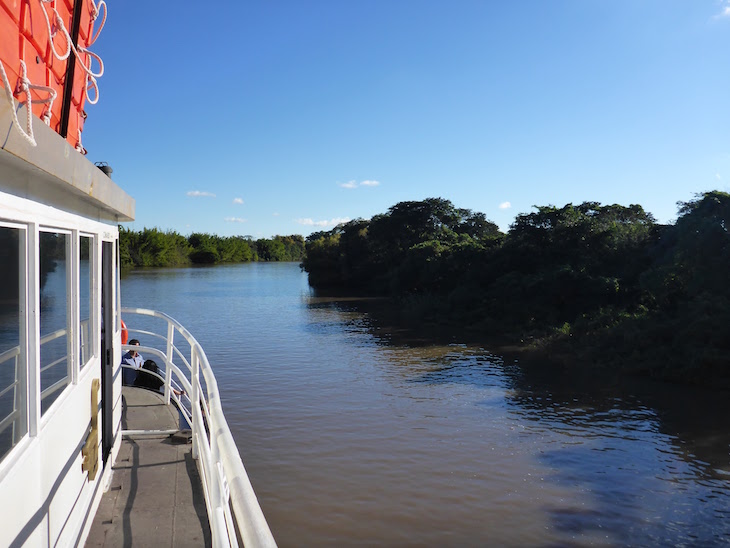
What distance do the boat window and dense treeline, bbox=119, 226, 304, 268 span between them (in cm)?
6108

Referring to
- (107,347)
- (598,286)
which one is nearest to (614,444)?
(107,347)

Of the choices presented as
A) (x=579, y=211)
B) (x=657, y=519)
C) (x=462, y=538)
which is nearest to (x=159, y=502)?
(x=462, y=538)

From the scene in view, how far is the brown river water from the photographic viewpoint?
6.79 meters

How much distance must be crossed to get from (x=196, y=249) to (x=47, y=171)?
100 m

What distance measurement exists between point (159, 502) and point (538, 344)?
1594cm

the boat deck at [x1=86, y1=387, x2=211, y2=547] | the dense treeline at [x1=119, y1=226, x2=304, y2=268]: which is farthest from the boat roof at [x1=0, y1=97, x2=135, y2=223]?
the dense treeline at [x1=119, y1=226, x2=304, y2=268]

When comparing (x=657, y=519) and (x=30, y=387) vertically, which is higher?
(x=30, y=387)

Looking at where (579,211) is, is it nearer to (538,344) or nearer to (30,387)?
(538,344)

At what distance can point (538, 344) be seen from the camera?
18.2m

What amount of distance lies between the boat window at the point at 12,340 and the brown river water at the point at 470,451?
16.7 feet

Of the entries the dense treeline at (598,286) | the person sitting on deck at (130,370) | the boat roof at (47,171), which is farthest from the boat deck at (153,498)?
the dense treeline at (598,286)

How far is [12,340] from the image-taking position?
1926 mm

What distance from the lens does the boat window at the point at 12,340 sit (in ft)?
5.85

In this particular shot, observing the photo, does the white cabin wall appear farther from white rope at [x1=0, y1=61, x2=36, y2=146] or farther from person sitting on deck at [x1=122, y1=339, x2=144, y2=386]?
person sitting on deck at [x1=122, y1=339, x2=144, y2=386]
